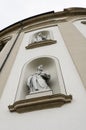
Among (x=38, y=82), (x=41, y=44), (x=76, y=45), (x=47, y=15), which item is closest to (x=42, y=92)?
(x=38, y=82)

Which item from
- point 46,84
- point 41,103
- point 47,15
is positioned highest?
point 47,15

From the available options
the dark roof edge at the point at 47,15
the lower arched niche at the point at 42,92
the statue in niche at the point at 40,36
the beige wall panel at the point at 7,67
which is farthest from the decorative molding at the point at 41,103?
the dark roof edge at the point at 47,15

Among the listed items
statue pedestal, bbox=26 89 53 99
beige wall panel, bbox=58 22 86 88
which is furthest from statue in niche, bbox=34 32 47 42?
statue pedestal, bbox=26 89 53 99

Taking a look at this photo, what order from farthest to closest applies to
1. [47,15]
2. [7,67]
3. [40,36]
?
[47,15]
[40,36]
[7,67]

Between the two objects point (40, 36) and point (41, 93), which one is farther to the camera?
point (40, 36)

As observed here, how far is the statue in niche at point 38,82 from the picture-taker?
763 centimetres

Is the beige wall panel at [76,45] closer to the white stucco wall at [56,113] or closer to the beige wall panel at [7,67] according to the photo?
the white stucco wall at [56,113]

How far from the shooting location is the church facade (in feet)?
20.2

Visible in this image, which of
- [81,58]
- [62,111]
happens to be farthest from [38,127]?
[81,58]

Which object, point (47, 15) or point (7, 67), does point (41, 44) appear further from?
point (47, 15)

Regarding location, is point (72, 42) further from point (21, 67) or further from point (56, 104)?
point (56, 104)

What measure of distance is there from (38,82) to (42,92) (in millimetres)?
790

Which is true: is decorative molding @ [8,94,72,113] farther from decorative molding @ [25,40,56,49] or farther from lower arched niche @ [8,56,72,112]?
decorative molding @ [25,40,56,49]

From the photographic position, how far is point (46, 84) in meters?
7.93
